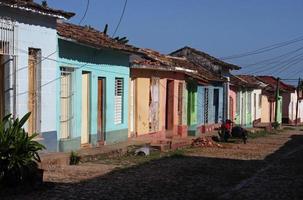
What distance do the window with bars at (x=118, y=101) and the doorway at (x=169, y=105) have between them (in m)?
5.49

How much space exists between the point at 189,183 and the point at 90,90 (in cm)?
615

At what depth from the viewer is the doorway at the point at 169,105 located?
25.6m

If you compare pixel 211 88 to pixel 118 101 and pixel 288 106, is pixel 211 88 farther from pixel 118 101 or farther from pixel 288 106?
pixel 288 106

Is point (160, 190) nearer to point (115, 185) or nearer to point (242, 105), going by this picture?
point (115, 185)

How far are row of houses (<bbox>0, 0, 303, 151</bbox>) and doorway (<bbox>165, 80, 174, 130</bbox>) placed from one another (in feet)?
0.14

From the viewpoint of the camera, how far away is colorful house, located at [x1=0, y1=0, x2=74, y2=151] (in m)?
12.9

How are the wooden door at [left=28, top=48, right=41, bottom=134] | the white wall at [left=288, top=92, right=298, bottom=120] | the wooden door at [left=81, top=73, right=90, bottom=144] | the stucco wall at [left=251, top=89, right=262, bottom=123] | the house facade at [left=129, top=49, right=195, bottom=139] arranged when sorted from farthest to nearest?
the white wall at [left=288, top=92, right=298, bottom=120] → the stucco wall at [left=251, top=89, right=262, bottom=123] → the house facade at [left=129, top=49, right=195, bottom=139] → the wooden door at [left=81, top=73, right=90, bottom=144] → the wooden door at [left=28, top=48, right=41, bottom=134]

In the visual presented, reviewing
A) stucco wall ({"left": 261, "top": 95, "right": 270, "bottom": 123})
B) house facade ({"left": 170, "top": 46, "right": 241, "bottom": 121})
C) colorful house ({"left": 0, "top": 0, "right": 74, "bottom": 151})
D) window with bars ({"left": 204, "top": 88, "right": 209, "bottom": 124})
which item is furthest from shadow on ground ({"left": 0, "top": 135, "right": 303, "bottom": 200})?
stucco wall ({"left": 261, "top": 95, "right": 270, "bottom": 123})

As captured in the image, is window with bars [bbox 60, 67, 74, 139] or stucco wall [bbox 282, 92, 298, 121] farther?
stucco wall [bbox 282, 92, 298, 121]

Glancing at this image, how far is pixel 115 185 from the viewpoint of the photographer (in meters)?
11.5

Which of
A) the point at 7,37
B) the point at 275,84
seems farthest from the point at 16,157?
the point at 275,84

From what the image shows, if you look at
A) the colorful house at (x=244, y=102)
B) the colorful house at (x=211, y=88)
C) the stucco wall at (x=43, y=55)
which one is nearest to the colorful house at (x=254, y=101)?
the colorful house at (x=244, y=102)

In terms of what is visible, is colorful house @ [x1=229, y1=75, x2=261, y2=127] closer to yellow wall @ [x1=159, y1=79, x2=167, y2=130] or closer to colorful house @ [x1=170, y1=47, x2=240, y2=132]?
colorful house @ [x1=170, y1=47, x2=240, y2=132]

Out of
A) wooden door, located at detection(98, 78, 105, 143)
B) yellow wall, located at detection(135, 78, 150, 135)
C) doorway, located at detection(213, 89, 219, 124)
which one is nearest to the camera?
wooden door, located at detection(98, 78, 105, 143)
